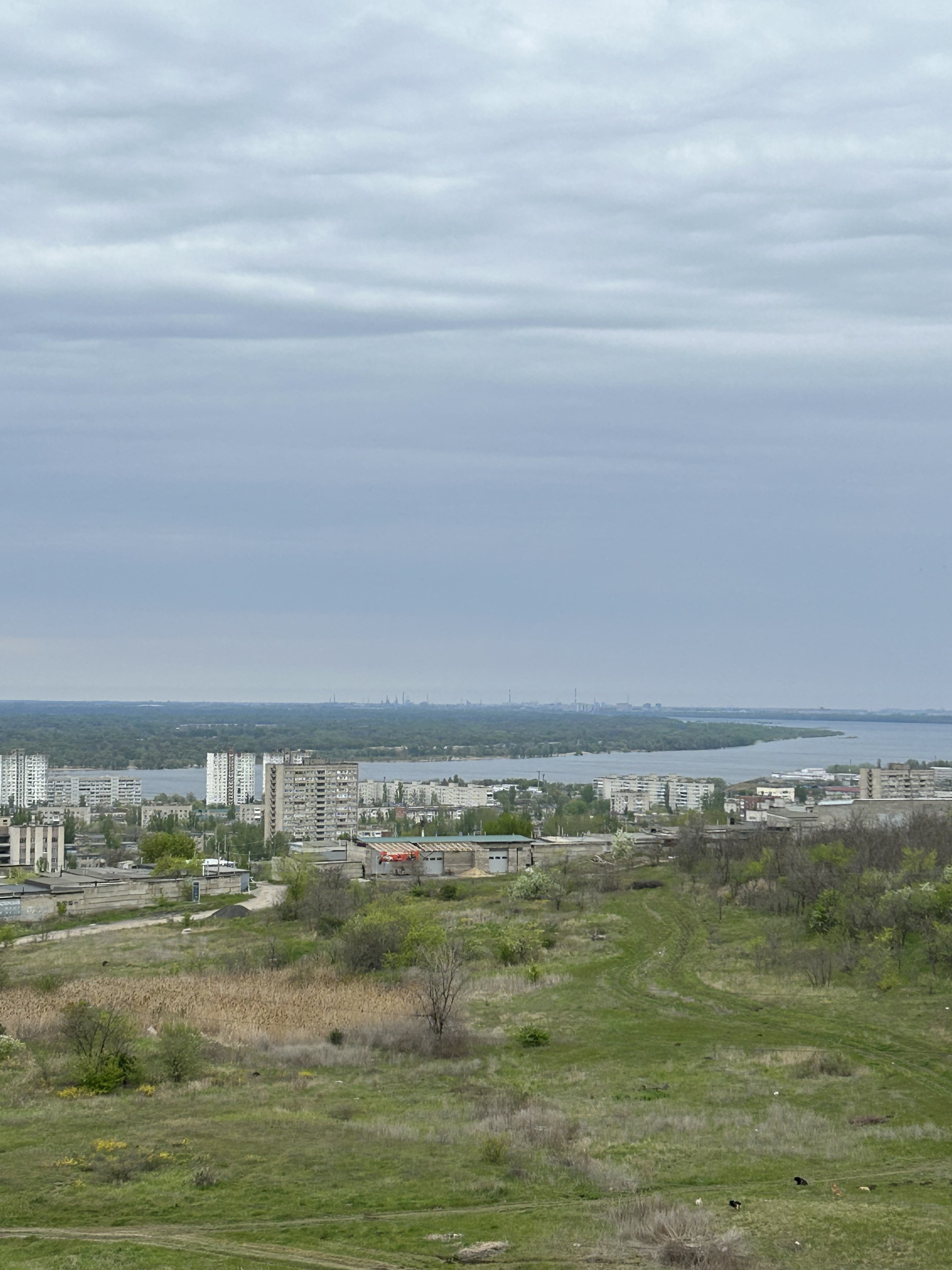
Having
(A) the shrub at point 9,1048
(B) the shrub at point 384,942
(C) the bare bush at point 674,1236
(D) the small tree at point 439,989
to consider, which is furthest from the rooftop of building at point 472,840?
(C) the bare bush at point 674,1236

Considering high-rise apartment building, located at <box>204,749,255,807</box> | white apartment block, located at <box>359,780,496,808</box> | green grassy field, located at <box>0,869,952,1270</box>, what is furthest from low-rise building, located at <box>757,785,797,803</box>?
green grassy field, located at <box>0,869,952,1270</box>

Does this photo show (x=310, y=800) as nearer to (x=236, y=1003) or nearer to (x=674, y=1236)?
(x=236, y=1003)

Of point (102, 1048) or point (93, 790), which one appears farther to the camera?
point (93, 790)

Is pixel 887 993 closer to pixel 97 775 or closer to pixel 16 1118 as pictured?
pixel 16 1118

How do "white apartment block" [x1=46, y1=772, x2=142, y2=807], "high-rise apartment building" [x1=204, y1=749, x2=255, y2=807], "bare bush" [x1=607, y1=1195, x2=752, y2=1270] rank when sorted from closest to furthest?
"bare bush" [x1=607, y1=1195, x2=752, y2=1270] < "high-rise apartment building" [x1=204, y1=749, x2=255, y2=807] < "white apartment block" [x1=46, y1=772, x2=142, y2=807]

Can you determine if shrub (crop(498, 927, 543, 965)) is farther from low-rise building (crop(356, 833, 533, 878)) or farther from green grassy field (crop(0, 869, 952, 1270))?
low-rise building (crop(356, 833, 533, 878))

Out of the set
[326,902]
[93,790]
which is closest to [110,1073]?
[326,902]

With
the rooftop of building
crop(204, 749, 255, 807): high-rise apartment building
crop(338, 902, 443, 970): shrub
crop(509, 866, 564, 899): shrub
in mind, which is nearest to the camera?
crop(338, 902, 443, 970): shrub

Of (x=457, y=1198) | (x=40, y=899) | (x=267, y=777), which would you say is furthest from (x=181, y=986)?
(x=267, y=777)
